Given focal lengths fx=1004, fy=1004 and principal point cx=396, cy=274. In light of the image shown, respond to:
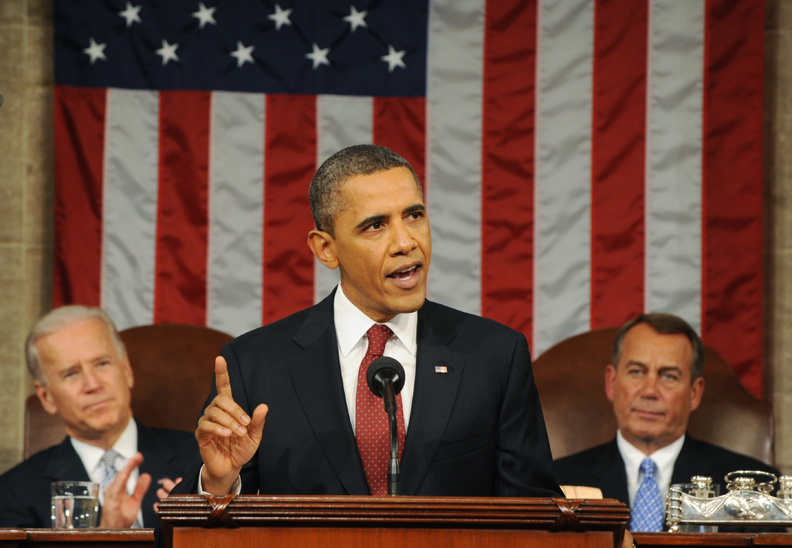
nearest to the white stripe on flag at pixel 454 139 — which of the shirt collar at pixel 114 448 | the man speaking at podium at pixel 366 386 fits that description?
the shirt collar at pixel 114 448

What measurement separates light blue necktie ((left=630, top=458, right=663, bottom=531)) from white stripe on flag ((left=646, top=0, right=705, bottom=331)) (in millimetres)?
1015

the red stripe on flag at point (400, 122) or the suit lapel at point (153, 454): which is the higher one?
the red stripe on flag at point (400, 122)

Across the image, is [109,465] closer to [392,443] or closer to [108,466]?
[108,466]

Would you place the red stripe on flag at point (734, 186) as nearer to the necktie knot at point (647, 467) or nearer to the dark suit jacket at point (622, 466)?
the dark suit jacket at point (622, 466)

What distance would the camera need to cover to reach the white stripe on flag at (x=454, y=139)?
4801 millimetres

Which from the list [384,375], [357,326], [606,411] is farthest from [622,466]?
[384,375]

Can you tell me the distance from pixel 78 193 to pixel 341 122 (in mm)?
1280

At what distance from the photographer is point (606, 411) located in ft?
14.0

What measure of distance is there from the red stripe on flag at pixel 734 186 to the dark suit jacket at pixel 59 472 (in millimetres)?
2496

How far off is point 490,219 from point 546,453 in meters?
2.65

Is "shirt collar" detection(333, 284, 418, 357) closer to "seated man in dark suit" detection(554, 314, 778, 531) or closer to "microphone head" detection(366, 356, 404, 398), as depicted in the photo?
"microphone head" detection(366, 356, 404, 398)

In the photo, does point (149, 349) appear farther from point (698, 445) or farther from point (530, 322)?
point (698, 445)

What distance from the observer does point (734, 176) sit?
477 cm

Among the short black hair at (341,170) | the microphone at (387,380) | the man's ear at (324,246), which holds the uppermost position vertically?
the short black hair at (341,170)
